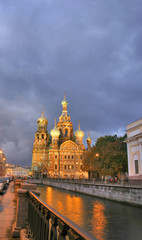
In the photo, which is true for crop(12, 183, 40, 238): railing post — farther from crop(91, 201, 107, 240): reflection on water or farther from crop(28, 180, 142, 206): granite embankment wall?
crop(28, 180, 142, 206): granite embankment wall

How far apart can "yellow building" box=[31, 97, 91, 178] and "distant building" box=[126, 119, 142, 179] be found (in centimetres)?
4418

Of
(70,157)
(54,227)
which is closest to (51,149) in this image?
(70,157)

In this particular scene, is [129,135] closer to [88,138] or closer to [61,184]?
[61,184]

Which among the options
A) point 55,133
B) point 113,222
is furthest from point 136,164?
point 55,133

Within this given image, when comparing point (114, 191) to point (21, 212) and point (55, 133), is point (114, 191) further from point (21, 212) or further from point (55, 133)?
point (55, 133)

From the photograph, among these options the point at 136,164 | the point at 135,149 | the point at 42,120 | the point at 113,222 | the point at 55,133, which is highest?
the point at 42,120

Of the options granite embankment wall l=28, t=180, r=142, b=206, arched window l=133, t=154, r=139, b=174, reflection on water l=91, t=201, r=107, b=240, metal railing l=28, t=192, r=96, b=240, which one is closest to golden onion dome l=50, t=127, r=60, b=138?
granite embankment wall l=28, t=180, r=142, b=206

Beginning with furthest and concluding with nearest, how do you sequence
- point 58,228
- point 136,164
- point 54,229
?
point 136,164 < point 54,229 < point 58,228

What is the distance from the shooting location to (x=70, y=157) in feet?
266

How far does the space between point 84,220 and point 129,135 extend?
2018 cm

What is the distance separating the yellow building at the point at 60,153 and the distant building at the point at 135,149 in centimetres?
4418

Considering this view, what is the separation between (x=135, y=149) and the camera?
32531mm

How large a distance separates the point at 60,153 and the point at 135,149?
167 feet

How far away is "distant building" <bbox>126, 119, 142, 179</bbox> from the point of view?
101 ft
